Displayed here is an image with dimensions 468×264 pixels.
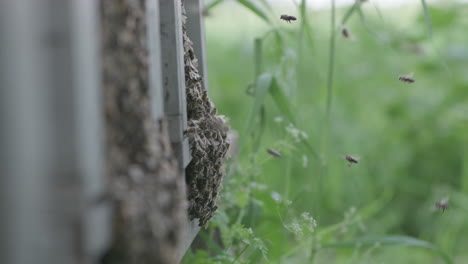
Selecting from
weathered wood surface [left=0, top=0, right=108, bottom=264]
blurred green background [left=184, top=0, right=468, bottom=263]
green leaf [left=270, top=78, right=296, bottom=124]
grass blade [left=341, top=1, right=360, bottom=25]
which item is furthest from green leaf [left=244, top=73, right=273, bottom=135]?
blurred green background [left=184, top=0, right=468, bottom=263]

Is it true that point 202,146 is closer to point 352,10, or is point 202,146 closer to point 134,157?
point 134,157

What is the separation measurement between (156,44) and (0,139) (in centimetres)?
45

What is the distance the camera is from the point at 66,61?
917 millimetres

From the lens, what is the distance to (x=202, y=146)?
A: 162 cm

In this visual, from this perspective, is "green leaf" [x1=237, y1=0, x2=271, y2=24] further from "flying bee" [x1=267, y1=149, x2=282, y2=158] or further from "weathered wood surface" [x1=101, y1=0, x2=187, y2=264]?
"weathered wood surface" [x1=101, y1=0, x2=187, y2=264]

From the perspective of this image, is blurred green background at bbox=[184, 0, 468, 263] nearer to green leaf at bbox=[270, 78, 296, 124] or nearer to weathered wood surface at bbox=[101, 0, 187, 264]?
green leaf at bbox=[270, 78, 296, 124]

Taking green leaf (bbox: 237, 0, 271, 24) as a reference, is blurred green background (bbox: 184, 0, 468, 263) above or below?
below

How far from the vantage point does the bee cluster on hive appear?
5.38 ft

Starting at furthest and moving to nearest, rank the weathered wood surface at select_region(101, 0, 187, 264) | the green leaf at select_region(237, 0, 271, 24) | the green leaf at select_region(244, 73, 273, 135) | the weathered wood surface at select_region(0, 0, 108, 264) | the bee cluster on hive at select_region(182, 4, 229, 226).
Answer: the green leaf at select_region(237, 0, 271, 24) < the green leaf at select_region(244, 73, 273, 135) < the bee cluster on hive at select_region(182, 4, 229, 226) < the weathered wood surface at select_region(101, 0, 187, 264) < the weathered wood surface at select_region(0, 0, 108, 264)

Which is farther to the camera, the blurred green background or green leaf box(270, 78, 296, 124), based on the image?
the blurred green background

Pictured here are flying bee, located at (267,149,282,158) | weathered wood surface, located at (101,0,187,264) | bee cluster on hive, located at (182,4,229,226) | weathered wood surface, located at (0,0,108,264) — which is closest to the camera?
weathered wood surface, located at (0,0,108,264)

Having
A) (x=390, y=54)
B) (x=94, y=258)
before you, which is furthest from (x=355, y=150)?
(x=94, y=258)

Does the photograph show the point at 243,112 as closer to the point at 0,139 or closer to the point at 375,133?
the point at 375,133

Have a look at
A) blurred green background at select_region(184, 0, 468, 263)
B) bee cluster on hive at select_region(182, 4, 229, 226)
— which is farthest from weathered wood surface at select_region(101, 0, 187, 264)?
blurred green background at select_region(184, 0, 468, 263)
